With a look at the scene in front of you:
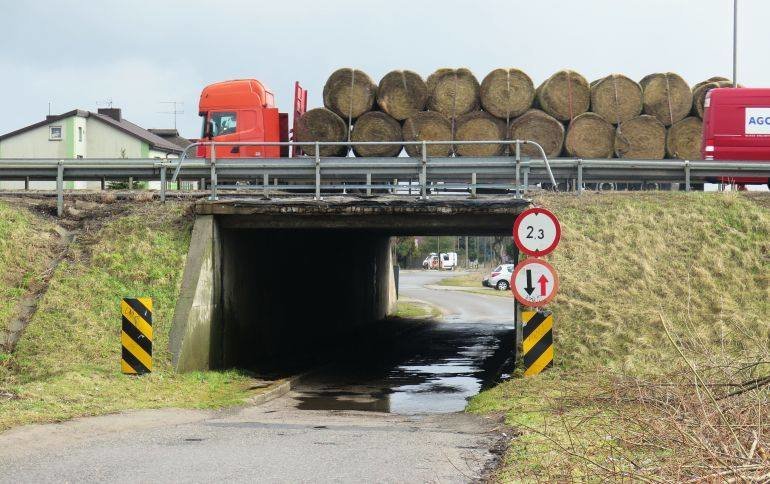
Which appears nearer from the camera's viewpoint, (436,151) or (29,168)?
(29,168)

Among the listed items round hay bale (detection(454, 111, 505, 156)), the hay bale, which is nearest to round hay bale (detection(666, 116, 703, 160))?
round hay bale (detection(454, 111, 505, 156))

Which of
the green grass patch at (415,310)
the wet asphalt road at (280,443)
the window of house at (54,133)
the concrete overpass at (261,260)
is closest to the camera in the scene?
the wet asphalt road at (280,443)

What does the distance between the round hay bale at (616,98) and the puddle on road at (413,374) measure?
6.20 meters

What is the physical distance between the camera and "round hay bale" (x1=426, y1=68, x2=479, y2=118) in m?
23.7

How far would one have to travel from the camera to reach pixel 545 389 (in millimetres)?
12805

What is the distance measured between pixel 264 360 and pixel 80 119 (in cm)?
5498

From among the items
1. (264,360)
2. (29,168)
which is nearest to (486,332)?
(264,360)

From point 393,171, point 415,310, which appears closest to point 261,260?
point 393,171

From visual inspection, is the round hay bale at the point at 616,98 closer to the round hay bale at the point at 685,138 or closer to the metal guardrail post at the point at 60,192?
the round hay bale at the point at 685,138

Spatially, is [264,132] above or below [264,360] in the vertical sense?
above

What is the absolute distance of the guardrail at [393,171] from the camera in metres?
18.8

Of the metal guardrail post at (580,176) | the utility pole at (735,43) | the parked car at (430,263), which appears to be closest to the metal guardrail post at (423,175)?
the metal guardrail post at (580,176)

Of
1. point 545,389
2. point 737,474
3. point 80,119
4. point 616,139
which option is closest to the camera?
point 737,474

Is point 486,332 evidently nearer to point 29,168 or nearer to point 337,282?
point 337,282
